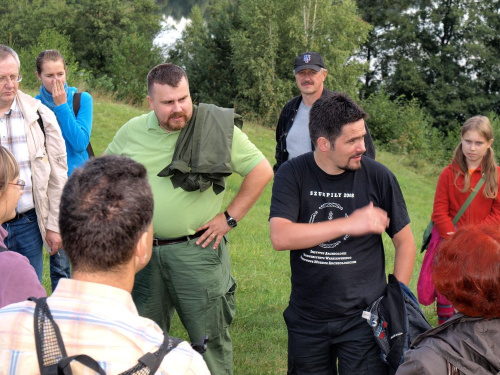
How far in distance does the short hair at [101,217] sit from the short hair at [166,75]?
6.81 feet

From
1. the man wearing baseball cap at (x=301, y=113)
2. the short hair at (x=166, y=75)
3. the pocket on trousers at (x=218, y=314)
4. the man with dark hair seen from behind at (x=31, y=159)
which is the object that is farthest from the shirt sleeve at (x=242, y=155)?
the man wearing baseball cap at (x=301, y=113)

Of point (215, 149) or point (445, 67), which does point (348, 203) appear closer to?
point (215, 149)

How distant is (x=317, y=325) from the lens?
10.7 feet

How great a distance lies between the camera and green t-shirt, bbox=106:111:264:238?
375 centimetres

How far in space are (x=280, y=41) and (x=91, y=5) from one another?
19.1 meters

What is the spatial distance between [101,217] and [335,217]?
1.75m

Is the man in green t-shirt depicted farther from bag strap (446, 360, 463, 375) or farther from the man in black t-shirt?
bag strap (446, 360, 463, 375)

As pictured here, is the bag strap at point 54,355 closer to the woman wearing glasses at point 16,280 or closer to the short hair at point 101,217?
the short hair at point 101,217

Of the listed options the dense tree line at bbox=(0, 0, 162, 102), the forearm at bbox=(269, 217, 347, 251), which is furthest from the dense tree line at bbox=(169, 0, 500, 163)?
the forearm at bbox=(269, 217, 347, 251)

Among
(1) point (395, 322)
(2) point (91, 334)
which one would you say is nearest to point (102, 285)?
(2) point (91, 334)

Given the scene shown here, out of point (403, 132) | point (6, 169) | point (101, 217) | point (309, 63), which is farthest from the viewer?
point (403, 132)

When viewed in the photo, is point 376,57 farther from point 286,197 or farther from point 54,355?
point 54,355

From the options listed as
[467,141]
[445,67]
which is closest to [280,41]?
[445,67]

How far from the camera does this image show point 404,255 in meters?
3.25
